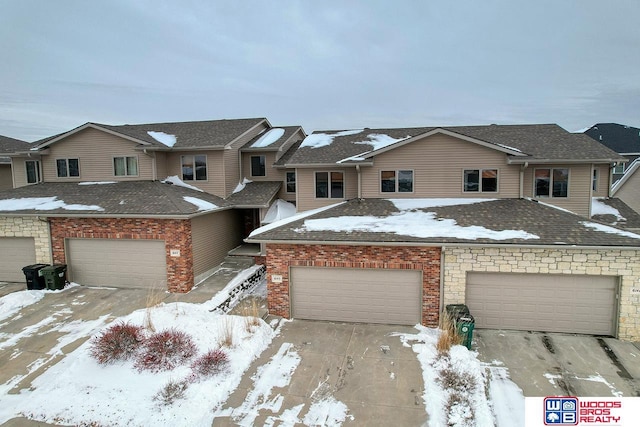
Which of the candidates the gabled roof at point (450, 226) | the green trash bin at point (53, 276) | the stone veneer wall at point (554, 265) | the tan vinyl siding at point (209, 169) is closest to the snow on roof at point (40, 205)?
the green trash bin at point (53, 276)

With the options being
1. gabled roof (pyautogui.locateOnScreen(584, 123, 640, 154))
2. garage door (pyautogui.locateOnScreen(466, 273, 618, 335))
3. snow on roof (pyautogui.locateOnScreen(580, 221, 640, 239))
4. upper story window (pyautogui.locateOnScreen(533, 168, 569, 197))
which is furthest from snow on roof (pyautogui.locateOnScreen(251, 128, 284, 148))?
gabled roof (pyautogui.locateOnScreen(584, 123, 640, 154))

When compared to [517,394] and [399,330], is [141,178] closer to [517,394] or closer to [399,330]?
[399,330]

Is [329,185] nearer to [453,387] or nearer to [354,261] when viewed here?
[354,261]

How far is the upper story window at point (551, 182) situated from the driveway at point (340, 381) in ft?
28.5

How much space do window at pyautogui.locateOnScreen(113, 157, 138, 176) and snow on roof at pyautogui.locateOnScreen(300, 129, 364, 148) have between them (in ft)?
27.2

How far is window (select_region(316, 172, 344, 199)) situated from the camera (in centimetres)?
1619

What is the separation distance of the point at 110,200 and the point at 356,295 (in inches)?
436

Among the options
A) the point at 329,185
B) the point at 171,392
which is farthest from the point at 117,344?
the point at 329,185

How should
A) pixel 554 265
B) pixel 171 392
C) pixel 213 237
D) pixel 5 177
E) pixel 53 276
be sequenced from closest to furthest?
pixel 171 392 → pixel 554 265 → pixel 53 276 → pixel 213 237 → pixel 5 177

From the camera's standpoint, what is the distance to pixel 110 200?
1485 centimetres

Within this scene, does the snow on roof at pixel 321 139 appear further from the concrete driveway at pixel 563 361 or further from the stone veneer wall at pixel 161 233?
the concrete driveway at pixel 563 361

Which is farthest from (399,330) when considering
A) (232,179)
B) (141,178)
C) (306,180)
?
(141,178)

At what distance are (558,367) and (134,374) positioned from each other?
32.7 feet

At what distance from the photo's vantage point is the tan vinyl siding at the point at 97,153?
17.3 metres
